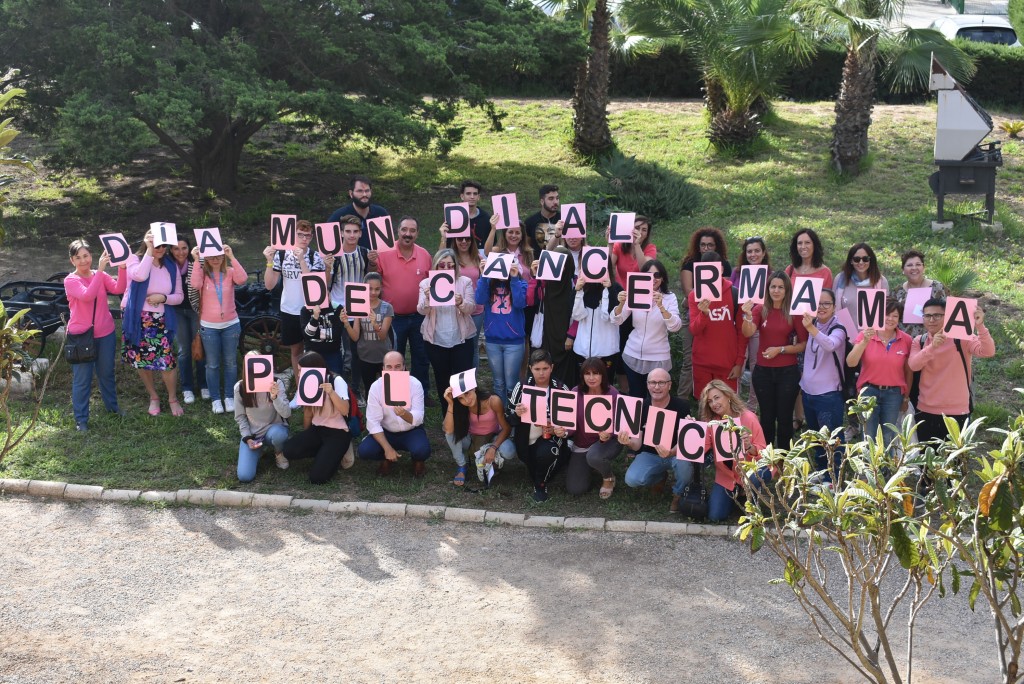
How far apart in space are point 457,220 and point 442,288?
28.2 inches

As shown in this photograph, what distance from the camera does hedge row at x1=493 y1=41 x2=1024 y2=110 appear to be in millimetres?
19438

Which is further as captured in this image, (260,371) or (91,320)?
(91,320)

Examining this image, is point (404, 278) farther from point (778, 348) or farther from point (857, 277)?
point (857, 277)

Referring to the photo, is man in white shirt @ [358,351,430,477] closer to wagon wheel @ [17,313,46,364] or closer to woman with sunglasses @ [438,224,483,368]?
woman with sunglasses @ [438,224,483,368]

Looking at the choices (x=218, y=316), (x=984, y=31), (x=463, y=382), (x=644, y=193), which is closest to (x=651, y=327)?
(x=463, y=382)

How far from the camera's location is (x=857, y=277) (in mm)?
8672

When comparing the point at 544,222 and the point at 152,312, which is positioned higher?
the point at 544,222

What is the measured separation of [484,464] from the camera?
8430 mm

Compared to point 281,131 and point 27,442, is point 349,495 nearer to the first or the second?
point 27,442

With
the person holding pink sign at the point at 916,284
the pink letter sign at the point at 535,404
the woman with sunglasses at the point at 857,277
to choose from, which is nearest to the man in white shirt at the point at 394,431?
the pink letter sign at the point at 535,404

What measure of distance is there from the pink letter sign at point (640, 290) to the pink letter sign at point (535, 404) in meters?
1.00

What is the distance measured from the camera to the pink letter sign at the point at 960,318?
24.6ft

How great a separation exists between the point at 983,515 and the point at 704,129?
14.6m

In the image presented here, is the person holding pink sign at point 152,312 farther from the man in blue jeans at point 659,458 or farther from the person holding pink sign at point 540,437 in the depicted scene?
the man in blue jeans at point 659,458
